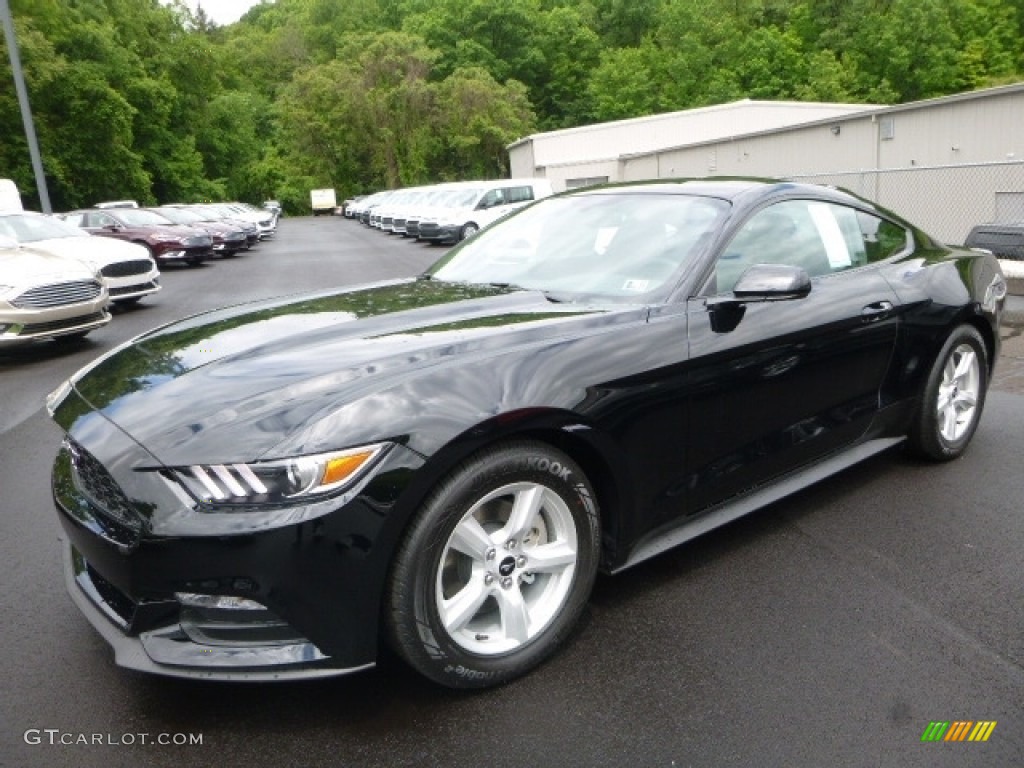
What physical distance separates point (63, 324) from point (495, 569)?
784cm

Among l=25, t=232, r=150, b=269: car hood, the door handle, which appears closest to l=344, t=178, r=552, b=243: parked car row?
l=25, t=232, r=150, b=269: car hood

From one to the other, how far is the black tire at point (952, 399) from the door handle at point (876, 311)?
21.7 inches

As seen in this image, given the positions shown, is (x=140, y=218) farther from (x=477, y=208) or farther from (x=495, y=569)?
(x=495, y=569)

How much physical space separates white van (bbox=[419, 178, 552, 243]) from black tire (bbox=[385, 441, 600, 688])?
2216cm

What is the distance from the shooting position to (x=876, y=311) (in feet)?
12.4

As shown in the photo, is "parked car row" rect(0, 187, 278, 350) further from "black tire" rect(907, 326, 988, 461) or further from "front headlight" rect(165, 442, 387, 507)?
"black tire" rect(907, 326, 988, 461)

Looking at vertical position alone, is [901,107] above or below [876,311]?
above

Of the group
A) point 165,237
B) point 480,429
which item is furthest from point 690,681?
point 165,237

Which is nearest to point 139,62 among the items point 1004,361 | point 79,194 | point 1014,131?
point 79,194

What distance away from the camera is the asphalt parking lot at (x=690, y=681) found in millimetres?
2324

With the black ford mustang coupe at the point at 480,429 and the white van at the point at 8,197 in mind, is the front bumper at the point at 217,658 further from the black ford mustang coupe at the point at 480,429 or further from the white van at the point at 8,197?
the white van at the point at 8,197

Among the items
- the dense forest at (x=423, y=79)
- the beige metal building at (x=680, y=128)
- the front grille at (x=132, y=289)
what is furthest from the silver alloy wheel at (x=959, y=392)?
the dense forest at (x=423, y=79)

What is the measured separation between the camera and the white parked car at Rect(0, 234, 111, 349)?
8289mm

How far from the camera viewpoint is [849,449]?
3873 millimetres
